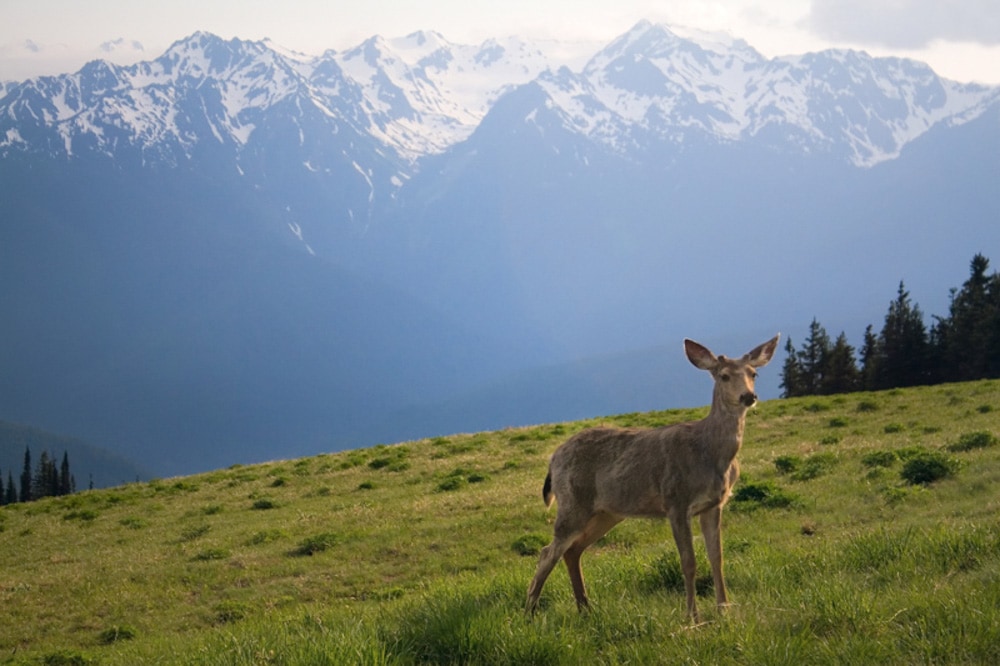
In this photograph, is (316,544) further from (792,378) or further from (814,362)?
(792,378)

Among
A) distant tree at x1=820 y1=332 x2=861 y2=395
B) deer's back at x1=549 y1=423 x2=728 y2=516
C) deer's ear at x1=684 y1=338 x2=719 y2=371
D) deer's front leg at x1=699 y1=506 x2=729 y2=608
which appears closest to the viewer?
deer's front leg at x1=699 y1=506 x2=729 y2=608

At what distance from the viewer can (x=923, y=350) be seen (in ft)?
232

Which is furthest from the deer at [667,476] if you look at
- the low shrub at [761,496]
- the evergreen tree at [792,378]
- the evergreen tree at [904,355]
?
the evergreen tree at [792,378]

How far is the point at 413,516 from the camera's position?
23.0 meters

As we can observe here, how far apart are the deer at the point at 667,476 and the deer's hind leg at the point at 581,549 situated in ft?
0.04

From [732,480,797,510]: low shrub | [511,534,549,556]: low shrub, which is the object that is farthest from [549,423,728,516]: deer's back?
[732,480,797,510]: low shrub

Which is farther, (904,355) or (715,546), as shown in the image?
(904,355)

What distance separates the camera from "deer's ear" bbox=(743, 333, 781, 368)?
972 centimetres

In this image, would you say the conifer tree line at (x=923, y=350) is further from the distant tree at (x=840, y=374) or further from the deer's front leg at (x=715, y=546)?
the deer's front leg at (x=715, y=546)

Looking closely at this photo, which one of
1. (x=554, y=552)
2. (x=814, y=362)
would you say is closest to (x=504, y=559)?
(x=554, y=552)

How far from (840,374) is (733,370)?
6979cm

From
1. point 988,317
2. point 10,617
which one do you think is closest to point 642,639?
point 10,617

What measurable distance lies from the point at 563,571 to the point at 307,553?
9.94 metres

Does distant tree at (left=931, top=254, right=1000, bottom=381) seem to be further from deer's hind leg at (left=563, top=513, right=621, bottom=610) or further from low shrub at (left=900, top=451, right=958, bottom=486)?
deer's hind leg at (left=563, top=513, right=621, bottom=610)
